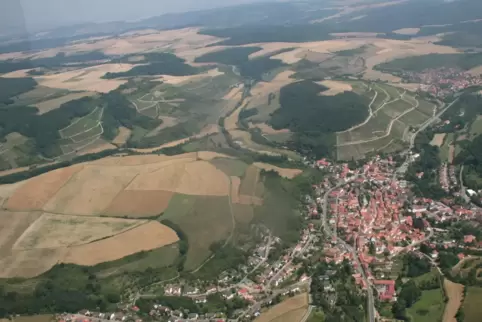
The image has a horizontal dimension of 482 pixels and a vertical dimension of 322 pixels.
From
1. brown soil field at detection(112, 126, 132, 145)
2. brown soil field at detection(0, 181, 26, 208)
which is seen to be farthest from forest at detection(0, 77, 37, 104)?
brown soil field at detection(0, 181, 26, 208)

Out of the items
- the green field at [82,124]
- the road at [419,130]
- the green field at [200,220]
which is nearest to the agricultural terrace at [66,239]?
the green field at [200,220]

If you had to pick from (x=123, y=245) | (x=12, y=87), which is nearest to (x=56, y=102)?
(x=12, y=87)

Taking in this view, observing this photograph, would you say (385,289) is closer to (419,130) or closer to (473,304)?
(473,304)

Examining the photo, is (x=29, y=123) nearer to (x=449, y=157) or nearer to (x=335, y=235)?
(x=335, y=235)

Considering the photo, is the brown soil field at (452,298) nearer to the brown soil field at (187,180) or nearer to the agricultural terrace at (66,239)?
the agricultural terrace at (66,239)

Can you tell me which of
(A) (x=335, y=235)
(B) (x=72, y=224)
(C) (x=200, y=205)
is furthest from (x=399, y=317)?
(B) (x=72, y=224)

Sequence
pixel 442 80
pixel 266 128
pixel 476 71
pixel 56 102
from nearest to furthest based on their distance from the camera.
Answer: pixel 266 128 < pixel 56 102 < pixel 442 80 < pixel 476 71

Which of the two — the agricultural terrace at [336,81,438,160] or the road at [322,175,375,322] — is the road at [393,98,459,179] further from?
the road at [322,175,375,322]
